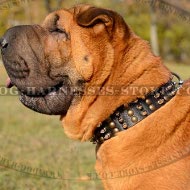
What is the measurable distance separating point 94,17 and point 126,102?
74 centimetres

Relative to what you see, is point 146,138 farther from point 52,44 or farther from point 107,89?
point 52,44

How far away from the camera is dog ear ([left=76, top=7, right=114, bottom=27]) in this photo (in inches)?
156

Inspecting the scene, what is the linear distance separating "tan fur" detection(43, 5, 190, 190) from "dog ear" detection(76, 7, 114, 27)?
0.02m

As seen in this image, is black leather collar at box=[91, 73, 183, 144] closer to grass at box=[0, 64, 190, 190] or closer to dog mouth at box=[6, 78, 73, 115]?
dog mouth at box=[6, 78, 73, 115]

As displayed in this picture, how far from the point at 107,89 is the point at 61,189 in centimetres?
180

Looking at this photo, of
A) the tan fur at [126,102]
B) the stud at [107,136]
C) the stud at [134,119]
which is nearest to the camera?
the tan fur at [126,102]

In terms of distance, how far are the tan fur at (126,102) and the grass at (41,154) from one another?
146cm

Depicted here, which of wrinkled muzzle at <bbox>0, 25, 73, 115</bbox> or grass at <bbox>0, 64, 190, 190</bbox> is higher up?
wrinkled muzzle at <bbox>0, 25, 73, 115</bbox>

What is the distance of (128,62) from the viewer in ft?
13.3

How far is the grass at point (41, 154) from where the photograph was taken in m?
5.51

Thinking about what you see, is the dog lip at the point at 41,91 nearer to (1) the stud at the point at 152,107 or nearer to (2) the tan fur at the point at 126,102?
(2) the tan fur at the point at 126,102

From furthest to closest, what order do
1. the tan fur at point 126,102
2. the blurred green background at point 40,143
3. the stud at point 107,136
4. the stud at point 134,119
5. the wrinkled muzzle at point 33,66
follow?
1. the blurred green background at point 40,143
2. the wrinkled muzzle at point 33,66
3. the stud at point 107,136
4. the stud at point 134,119
5. the tan fur at point 126,102

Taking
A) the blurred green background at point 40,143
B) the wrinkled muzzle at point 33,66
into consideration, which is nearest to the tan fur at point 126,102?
the wrinkled muzzle at point 33,66

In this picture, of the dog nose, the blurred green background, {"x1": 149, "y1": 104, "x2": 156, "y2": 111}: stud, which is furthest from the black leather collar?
the blurred green background
